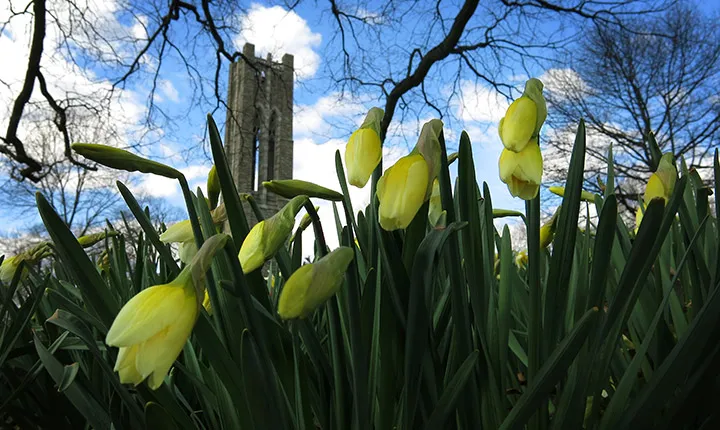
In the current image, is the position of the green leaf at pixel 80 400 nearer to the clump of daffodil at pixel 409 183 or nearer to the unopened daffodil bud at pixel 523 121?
the clump of daffodil at pixel 409 183

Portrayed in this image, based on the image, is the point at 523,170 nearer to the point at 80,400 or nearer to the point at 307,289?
the point at 307,289

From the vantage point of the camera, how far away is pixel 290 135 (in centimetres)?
2792

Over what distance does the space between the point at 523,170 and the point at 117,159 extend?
332mm

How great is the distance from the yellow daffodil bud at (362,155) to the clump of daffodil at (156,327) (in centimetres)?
15

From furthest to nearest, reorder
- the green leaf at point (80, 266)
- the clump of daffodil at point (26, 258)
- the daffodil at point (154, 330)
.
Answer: the clump of daffodil at point (26, 258)
the green leaf at point (80, 266)
the daffodil at point (154, 330)

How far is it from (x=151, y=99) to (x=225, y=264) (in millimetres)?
7487

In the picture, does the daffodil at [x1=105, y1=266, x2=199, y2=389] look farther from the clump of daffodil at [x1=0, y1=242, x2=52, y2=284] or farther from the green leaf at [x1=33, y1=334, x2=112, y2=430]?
the clump of daffodil at [x1=0, y1=242, x2=52, y2=284]

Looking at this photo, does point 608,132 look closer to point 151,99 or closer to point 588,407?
point 151,99

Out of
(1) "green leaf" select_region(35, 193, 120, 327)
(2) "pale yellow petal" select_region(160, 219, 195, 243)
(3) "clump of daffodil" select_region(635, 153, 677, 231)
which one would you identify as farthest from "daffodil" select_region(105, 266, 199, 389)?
(3) "clump of daffodil" select_region(635, 153, 677, 231)

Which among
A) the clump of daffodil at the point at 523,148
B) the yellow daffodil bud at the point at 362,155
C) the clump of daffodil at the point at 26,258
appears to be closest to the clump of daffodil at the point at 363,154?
the yellow daffodil bud at the point at 362,155

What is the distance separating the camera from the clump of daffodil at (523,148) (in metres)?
0.44

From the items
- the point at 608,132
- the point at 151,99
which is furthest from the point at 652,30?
the point at 151,99

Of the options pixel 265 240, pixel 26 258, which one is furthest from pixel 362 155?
pixel 26 258

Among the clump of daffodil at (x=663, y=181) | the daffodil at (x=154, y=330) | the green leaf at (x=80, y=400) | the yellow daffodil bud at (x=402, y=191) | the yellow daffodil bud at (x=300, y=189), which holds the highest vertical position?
the clump of daffodil at (x=663, y=181)
